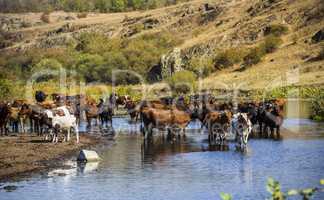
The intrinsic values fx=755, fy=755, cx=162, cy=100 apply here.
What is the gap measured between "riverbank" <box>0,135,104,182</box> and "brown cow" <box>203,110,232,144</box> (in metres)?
4.43

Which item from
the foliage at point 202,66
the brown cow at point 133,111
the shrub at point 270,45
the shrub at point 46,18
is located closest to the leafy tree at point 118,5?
the shrub at point 46,18

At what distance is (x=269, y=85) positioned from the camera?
65.0m

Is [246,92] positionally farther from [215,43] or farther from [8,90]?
[215,43]

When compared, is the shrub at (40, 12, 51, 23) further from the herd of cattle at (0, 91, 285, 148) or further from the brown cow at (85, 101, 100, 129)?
the brown cow at (85, 101, 100, 129)

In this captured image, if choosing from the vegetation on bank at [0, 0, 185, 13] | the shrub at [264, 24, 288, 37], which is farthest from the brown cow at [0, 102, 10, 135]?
the vegetation on bank at [0, 0, 185, 13]

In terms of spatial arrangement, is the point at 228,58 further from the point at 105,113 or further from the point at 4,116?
the point at 4,116

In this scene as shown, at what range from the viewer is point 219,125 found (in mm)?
28297

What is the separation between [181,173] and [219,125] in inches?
283

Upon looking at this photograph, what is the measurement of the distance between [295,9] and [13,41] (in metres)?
50.2

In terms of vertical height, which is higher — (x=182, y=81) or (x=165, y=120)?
(x=182, y=81)

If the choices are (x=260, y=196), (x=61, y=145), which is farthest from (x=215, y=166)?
(x=61, y=145)

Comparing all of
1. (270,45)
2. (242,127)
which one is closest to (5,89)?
(242,127)

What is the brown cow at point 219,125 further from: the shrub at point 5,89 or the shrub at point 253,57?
the shrub at point 253,57

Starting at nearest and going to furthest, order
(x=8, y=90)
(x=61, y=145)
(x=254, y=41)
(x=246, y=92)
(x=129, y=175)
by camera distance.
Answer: (x=129, y=175), (x=61, y=145), (x=8, y=90), (x=246, y=92), (x=254, y=41)
